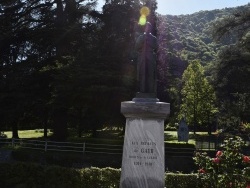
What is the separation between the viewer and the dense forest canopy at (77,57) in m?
25.6

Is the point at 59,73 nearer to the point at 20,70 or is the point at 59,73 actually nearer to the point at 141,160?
the point at 20,70

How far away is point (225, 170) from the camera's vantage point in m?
11.6

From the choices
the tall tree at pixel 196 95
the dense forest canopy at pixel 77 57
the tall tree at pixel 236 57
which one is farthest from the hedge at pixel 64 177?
the tall tree at pixel 196 95

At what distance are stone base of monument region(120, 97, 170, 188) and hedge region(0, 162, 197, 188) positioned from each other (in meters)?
6.50

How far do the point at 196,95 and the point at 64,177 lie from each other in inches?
1179

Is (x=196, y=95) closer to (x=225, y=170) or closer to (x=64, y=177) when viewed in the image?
(x=64, y=177)

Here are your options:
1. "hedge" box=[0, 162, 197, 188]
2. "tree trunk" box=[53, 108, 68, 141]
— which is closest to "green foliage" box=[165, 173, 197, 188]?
"hedge" box=[0, 162, 197, 188]

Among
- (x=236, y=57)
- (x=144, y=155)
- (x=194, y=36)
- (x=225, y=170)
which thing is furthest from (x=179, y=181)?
(x=194, y=36)

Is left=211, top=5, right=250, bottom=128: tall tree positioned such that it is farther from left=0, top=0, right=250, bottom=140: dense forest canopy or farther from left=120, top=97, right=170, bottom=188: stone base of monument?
left=120, top=97, right=170, bottom=188: stone base of monument

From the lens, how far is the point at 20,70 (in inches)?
1097

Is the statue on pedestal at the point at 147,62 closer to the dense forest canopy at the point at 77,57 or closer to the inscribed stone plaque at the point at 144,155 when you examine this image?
the inscribed stone plaque at the point at 144,155

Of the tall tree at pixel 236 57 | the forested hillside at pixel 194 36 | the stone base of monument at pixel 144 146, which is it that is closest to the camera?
the stone base of monument at pixel 144 146

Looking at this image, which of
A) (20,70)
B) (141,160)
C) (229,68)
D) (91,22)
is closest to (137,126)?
(141,160)

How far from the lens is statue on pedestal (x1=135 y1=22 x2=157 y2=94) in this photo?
8.36 meters
